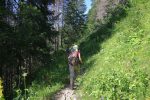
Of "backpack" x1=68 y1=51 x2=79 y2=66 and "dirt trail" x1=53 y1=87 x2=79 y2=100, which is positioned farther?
"backpack" x1=68 y1=51 x2=79 y2=66

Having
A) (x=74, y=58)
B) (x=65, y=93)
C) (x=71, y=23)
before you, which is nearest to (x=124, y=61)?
(x=74, y=58)

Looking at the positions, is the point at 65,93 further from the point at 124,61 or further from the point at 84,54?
the point at 84,54

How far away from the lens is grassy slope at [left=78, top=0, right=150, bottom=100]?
845cm

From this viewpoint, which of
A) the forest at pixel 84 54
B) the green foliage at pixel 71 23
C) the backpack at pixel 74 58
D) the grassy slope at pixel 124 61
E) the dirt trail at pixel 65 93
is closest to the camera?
the grassy slope at pixel 124 61

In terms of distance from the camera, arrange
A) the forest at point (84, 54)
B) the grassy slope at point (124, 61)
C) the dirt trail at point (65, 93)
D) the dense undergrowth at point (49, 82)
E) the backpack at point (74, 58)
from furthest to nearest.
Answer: the dense undergrowth at point (49, 82) < the backpack at point (74, 58) < the dirt trail at point (65, 93) < the forest at point (84, 54) < the grassy slope at point (124, 61)

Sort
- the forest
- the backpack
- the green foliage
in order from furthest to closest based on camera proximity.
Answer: the green foliage < the backpack < the forest

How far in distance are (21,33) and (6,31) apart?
73 cm

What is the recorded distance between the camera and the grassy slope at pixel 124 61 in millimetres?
8445

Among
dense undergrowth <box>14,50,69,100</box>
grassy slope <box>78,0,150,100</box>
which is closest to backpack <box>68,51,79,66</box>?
grassy slope <box>78,0,150,100</box>

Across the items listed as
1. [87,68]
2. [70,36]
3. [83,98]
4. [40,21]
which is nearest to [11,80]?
[40,21]

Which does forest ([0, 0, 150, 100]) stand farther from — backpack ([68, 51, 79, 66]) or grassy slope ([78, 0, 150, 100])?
backpack ([68, 51, 79, 66])

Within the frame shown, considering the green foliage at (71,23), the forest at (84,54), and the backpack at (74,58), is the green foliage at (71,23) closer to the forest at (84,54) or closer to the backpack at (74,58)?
the forest at (84,54)

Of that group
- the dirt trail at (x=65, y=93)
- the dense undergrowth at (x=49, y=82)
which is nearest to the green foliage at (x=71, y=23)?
the dense undergrowth at (x=49, y=82)

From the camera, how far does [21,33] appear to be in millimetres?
21578
